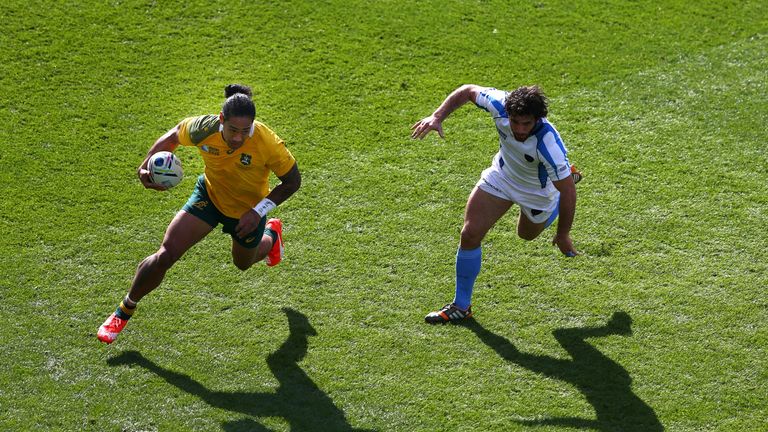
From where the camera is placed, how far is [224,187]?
7242 mm

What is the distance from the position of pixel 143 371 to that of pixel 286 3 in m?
5.62

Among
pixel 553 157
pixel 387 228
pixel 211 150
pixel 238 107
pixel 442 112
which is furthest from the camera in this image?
pixel 387 228

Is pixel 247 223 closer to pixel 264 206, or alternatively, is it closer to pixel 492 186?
pixel 264 206

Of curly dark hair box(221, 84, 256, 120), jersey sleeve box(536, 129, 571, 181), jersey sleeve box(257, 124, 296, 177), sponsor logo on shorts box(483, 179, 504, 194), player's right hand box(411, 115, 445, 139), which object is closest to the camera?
curly dark hair box(221, 84, 256, 120)

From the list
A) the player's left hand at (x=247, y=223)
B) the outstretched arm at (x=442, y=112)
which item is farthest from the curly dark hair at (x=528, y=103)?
the player's left hand at (x=247, y=223)

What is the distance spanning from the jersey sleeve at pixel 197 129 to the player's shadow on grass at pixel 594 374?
2460 millimetres

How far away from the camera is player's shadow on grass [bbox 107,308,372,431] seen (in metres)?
6.63

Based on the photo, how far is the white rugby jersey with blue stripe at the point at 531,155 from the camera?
6875 millimetres

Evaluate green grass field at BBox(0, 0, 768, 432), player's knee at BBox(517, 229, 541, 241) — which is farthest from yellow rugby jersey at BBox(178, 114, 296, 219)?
player's knee at BBox(517, 229, 541, 241)

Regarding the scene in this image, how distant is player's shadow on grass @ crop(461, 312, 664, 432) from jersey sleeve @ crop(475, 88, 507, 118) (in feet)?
5.42

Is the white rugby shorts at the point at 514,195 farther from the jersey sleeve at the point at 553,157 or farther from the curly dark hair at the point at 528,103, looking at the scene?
the curly dark hair at the point at 528,103

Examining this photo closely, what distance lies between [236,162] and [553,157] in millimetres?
2301

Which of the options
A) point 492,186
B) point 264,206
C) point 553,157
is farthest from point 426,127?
point 264,206

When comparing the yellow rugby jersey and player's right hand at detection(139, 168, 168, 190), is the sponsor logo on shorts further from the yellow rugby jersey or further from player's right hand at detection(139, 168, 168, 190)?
player's right hand at detection(139, 168, 168, 190)
